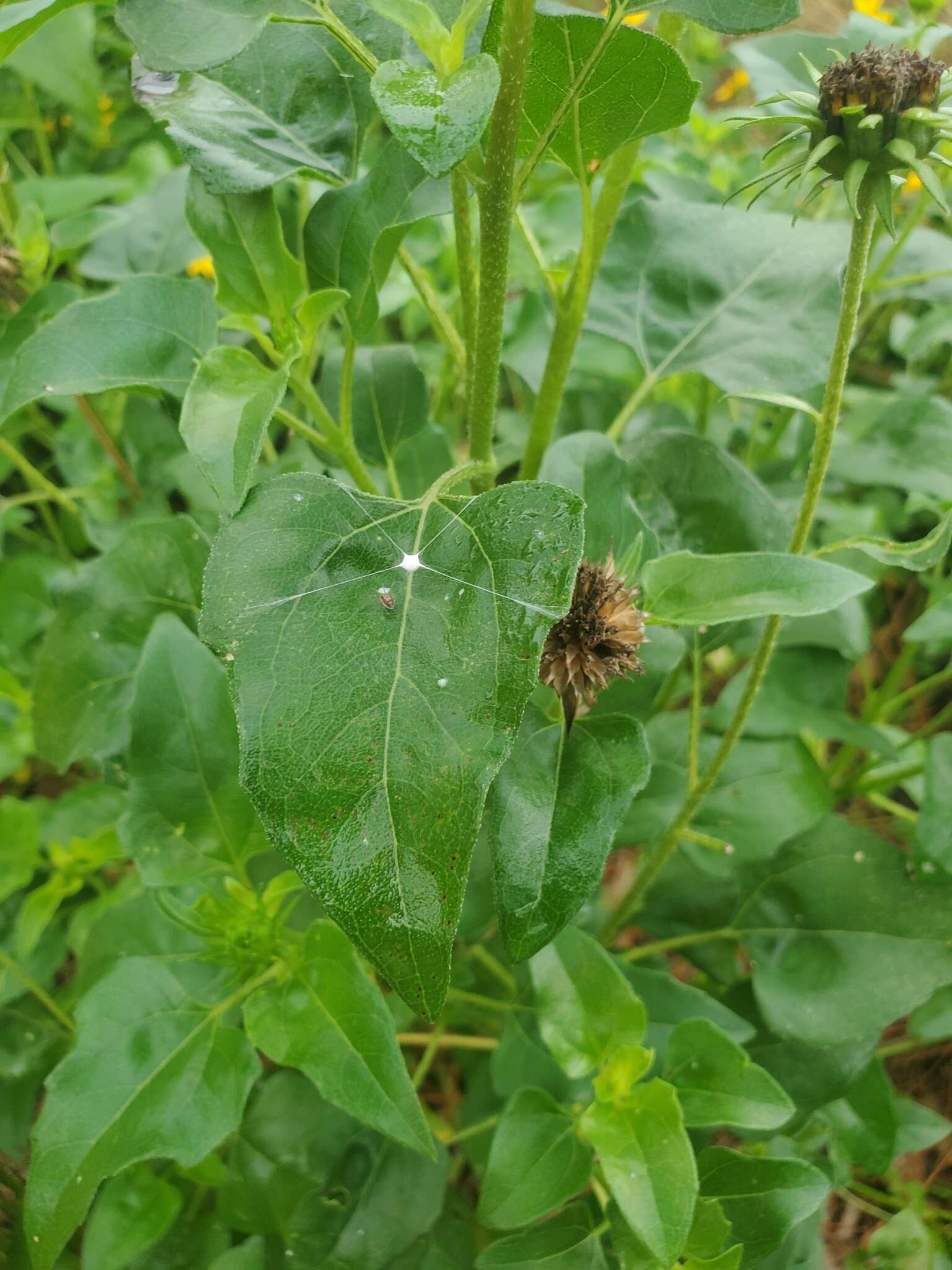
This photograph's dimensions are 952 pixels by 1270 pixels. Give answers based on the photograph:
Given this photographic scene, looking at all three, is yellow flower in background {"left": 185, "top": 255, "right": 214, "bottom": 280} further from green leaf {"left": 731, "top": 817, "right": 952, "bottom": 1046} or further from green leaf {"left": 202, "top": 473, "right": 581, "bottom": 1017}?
green leaf {"left": 731, "top": 817, "right": 952, "bottom": 1046}

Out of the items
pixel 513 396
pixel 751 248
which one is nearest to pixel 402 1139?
pixel 751 248

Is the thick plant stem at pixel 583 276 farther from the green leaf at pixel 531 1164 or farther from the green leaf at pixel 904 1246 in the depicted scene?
the green leaf at pixel 904 1246

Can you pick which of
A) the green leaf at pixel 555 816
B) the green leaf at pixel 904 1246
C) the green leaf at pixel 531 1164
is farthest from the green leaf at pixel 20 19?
the green leaf at pixel 904 1246

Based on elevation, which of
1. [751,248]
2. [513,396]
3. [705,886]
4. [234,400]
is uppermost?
[234,400]

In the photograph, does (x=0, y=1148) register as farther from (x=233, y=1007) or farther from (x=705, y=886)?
(x=705, y=886)

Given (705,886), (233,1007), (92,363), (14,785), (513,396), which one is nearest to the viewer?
(92,363)

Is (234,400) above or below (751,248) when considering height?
above
